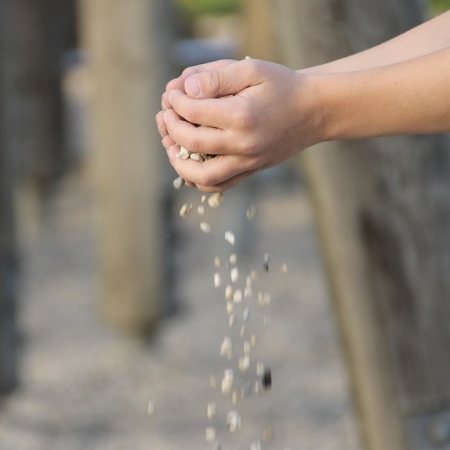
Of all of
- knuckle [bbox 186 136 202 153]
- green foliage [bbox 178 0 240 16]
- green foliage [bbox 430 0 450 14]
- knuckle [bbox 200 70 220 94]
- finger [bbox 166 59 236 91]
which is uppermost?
green foliage [bbox 178 0 240 16]

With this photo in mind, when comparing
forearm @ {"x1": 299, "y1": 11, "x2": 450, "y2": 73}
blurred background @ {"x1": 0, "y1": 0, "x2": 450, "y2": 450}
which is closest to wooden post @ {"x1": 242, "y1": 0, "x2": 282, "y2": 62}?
blurred background @ {"x1": 0, "y1": 0, "x2": 450, "y2": 450}

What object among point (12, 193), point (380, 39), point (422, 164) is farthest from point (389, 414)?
point (12, 193)

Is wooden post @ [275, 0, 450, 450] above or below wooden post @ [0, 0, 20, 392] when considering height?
below

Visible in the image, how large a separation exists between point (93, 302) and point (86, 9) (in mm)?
1789

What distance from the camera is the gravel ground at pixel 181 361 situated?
3.10 meters

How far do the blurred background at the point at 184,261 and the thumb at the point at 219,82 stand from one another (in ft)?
1.89

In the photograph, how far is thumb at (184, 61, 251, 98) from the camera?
95cm

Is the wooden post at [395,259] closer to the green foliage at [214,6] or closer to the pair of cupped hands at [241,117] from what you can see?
the pair of cupped hands at [241,117]

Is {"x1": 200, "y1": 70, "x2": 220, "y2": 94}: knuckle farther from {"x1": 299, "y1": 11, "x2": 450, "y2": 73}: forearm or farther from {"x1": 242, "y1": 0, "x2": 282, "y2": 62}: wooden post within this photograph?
{"x1": 242, "y1": 0, "x2": 282, "y2": 62}: wooden post

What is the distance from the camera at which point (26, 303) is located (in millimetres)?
4578

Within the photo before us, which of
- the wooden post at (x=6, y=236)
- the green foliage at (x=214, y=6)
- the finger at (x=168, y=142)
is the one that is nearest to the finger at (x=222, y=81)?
the finger at (x=168, y=142)

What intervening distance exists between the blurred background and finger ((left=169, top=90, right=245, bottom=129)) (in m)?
0.59

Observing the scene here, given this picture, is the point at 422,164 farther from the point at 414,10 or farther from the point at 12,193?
the point at 12,193

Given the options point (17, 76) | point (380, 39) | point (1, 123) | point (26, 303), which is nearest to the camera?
point (380, 39)
